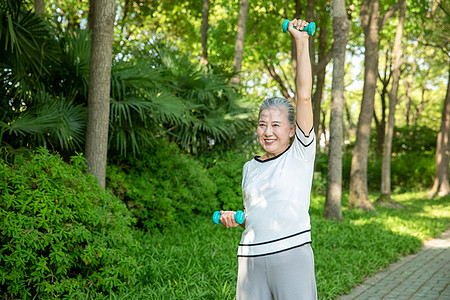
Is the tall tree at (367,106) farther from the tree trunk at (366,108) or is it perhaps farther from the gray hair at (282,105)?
the gray hair at (282,105)

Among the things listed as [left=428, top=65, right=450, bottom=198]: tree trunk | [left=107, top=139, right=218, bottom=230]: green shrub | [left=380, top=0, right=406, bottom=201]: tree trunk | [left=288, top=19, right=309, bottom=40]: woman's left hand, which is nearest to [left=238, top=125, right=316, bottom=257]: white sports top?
[left=288, top=19, right=309, bottom=40]: woman's left hand

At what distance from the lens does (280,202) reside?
2338mm

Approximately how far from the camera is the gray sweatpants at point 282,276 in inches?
89.9

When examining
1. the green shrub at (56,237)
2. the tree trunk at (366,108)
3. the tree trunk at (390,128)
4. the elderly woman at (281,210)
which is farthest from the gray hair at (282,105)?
the tree trunk at (390,128)

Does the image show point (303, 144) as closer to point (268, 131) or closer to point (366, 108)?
point (268, 131)

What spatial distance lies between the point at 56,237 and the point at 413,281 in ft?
15.8

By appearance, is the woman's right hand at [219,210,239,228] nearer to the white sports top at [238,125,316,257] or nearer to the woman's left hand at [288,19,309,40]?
the white sports top at [238,125,316,257]

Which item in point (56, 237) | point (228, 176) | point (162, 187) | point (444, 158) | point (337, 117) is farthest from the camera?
point (444, 158)

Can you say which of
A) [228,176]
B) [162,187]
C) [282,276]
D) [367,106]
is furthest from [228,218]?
[367,106]

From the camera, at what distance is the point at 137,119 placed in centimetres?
757

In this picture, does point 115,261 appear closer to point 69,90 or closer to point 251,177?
point 251,177

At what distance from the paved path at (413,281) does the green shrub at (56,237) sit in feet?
9.24

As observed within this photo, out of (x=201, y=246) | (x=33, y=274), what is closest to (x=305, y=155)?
(x=33, y=274)

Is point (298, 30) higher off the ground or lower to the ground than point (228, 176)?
higher
